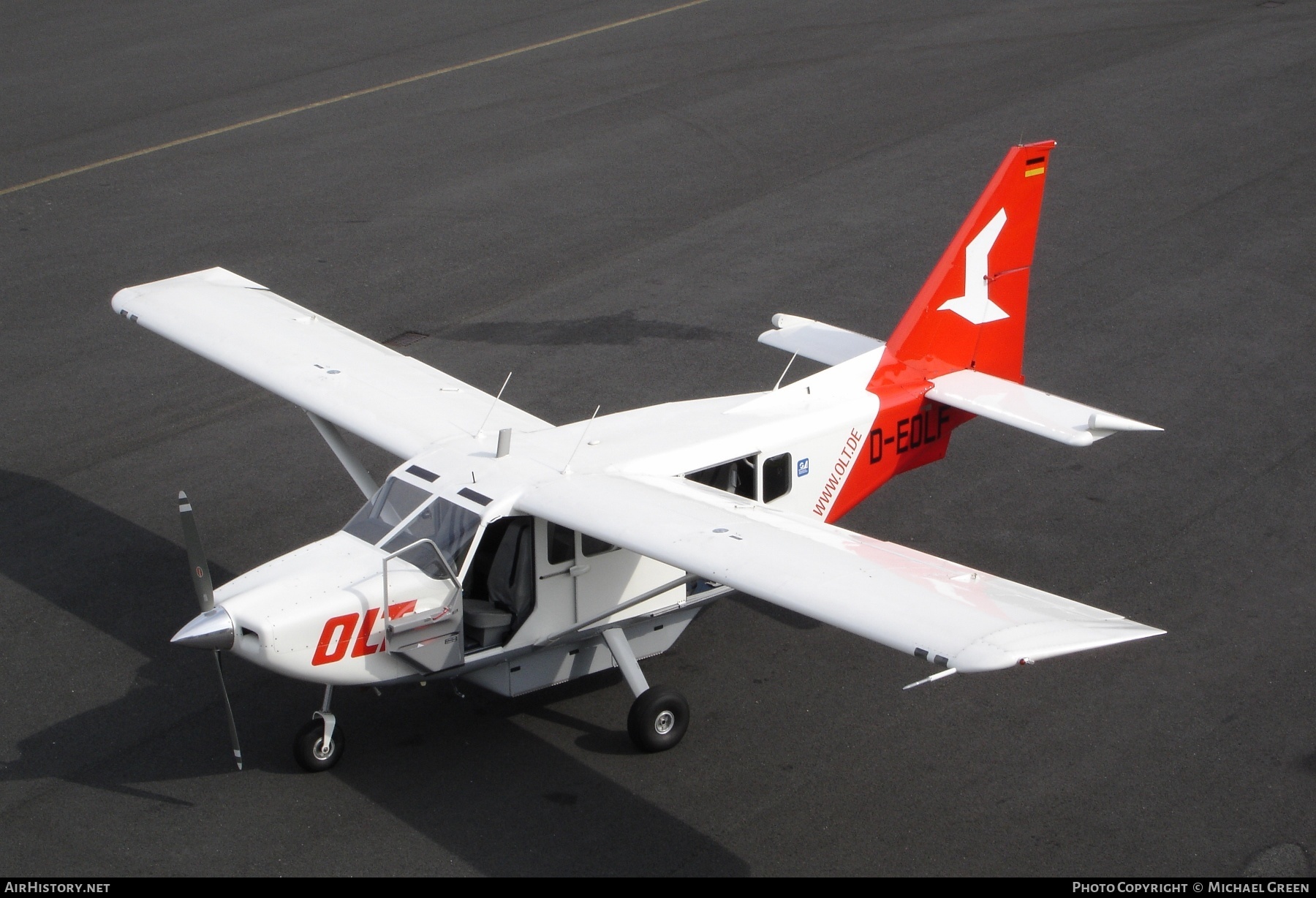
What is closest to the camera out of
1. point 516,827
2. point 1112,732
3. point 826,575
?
point 826,575

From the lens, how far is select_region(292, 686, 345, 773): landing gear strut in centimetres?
936

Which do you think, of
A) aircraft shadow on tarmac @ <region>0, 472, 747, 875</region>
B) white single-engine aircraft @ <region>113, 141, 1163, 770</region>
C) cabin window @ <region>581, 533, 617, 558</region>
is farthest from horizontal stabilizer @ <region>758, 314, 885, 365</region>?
aircraft shadow on tarmac @ <region>0, 472, 747, 875</region>

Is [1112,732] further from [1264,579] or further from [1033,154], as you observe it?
[1033,154]

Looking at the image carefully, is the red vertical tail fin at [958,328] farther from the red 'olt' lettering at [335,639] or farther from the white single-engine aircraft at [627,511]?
the red 'olt' lettering at [335,639]

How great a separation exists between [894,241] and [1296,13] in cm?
1549

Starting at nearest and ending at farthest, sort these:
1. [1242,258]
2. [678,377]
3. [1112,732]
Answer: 1. [1112,732]
2. [678,377]
3. [1242,258]

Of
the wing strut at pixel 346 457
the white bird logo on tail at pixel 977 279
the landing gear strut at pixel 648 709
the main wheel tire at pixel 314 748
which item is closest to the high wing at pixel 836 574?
the landing gear strut at pixel 648 709

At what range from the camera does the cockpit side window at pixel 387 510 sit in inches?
368

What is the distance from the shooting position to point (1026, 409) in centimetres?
1083

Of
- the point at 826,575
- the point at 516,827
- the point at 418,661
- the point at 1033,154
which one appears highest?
the point at 1033,154

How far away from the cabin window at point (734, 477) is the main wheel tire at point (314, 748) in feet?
10.7

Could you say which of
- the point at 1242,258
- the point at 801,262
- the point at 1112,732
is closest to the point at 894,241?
the point at 801,262

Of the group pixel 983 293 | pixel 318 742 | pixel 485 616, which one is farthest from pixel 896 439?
pixel 318 742
